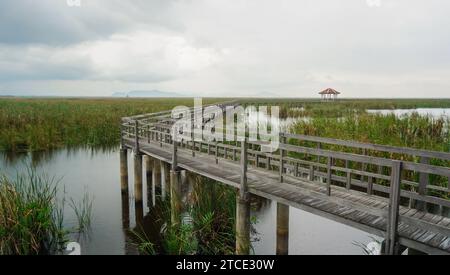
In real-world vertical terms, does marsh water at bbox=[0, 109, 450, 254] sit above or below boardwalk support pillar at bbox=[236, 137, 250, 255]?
below

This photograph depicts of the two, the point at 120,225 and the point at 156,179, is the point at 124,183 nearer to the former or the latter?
the point at 156,179

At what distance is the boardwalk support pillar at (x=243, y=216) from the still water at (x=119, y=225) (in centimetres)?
213

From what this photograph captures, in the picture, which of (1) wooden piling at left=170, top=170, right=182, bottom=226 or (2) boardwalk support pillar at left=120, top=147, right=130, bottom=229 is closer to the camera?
(1) wooden piling at left=170, top=170, right=182, bottom=226

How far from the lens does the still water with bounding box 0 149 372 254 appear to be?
905 cm

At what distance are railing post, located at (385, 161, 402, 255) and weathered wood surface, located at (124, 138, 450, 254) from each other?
11 cm

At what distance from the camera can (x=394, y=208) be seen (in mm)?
4672

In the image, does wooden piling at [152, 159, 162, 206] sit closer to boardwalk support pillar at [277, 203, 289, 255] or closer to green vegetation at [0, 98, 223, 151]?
boardwalk support pillar at [277, 203, 289, 255]

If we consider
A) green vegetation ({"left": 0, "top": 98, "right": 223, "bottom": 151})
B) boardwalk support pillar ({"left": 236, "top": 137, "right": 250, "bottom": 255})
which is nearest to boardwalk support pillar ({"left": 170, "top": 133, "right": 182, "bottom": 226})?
boardwalk support pillar ({"left": 236, "top": 137, "right": 250, "bottom": 255})

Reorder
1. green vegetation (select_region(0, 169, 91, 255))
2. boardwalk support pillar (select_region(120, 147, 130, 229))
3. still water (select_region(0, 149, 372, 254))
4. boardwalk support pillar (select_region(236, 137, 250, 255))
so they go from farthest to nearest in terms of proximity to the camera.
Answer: boardwalk support pillar (select_region(120, 147, 130, 229))
still water (select_region(0, 149, 372, 254))
boardwalk support pillar (select_region(236, 137, 250, 255))
green vegetation (select_region(0, 169, 91, 255))

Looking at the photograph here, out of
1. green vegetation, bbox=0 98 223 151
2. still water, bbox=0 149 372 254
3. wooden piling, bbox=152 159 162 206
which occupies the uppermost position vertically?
green vegetation, bbox=0 98 223 151

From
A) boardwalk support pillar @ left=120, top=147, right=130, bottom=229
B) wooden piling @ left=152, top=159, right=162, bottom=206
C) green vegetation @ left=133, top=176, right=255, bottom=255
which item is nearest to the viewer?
green vegetation @ left=133, top=176, right=255, bottom=255

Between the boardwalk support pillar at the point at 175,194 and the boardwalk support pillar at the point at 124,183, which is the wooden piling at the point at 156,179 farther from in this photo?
the boardwalk support pillar at the point at 175,194

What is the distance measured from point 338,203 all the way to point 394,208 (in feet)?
3.97

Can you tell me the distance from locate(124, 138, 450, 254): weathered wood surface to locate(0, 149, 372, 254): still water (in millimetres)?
2443
